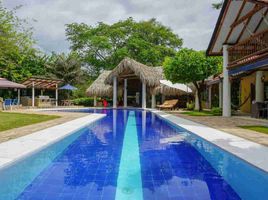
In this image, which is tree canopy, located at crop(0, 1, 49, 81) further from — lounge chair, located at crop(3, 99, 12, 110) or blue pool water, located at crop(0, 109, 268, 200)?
lounge chair, located at crop(3, 99, 12, 110)

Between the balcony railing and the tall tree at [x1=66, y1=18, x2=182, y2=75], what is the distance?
76.1 feet

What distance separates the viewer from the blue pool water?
13.4ft

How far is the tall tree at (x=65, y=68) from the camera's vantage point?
111 feet

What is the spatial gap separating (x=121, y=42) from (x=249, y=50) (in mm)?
27125

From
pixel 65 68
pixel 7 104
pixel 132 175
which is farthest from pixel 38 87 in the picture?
pixel 132 175

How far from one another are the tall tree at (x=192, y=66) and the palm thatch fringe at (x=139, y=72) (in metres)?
5.37

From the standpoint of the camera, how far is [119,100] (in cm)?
3173

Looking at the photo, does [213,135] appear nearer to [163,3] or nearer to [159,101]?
[159,101]

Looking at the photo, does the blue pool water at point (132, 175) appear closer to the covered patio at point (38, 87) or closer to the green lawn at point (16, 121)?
the green lawn at point (16, 121)

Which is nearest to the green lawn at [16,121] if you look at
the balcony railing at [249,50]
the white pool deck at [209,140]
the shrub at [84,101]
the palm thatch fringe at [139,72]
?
the white pool deck at [209,140]

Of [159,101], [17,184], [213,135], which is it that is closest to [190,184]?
[17,184]

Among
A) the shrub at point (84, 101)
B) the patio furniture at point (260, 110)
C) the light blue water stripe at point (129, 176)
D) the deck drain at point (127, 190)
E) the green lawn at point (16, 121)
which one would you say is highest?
the shrub at point (84, 101)

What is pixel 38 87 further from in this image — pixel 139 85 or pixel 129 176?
pixel 129 176

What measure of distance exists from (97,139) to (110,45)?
30.4 meters
